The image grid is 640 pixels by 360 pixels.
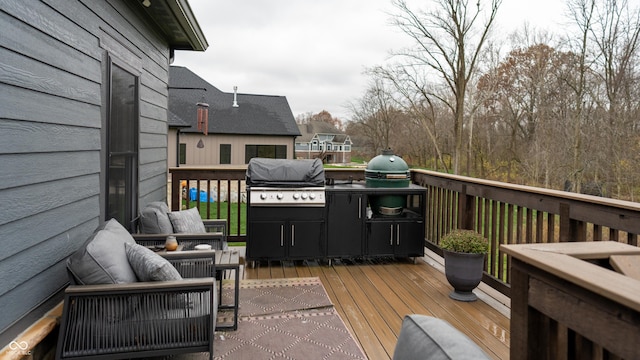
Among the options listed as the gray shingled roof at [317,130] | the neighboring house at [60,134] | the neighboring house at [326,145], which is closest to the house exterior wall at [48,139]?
the neighboring house at [60,134]

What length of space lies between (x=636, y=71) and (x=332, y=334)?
36.5 feet

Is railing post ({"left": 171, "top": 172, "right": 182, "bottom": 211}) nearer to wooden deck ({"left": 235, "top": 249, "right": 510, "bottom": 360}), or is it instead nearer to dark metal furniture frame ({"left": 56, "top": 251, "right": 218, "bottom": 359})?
wooden deck ({"left": 235, "top": 249, "right": 510, "bottom": 360})

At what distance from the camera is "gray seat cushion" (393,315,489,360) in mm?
967

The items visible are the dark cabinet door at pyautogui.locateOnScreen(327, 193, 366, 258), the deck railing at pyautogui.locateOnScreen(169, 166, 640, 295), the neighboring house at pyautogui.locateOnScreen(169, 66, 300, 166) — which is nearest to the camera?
the deck railing at pyautogui.locateOnScreen(169, 166, 640, 295)

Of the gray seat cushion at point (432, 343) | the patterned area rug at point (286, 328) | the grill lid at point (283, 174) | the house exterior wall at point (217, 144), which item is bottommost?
the patterned area rug at point (286, 328)

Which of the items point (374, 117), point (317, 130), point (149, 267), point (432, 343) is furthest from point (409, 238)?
point (317, 130)

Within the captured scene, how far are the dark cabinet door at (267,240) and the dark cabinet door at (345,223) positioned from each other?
541 millimetres

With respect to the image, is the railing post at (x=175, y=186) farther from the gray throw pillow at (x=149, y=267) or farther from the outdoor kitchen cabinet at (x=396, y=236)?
the gray throw pillow at (x=149, y=267)

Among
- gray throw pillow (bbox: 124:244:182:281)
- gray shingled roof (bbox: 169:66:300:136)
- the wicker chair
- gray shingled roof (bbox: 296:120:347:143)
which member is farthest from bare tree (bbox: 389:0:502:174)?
gray shingled roof (bbox: 296:120:347:143)

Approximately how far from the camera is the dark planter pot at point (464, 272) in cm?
370

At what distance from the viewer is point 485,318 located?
339 cm

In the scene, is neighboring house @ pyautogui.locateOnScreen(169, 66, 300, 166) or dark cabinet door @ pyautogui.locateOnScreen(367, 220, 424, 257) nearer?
dark cabinet door @ pyautogui.locateOnScreen(367, 220, 424, 257)

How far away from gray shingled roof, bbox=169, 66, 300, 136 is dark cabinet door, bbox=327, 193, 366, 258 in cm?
1453

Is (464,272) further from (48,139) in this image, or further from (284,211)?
(48,139)
